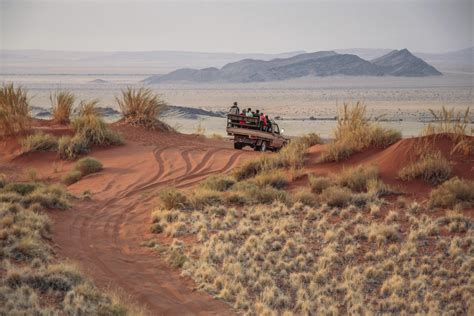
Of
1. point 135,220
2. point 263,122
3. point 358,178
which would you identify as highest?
point 263,122

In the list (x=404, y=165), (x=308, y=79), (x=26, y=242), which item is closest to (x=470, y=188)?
(x=404, y=165)

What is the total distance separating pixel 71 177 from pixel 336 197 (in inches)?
296

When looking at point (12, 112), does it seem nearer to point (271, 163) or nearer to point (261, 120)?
point (261, 120)

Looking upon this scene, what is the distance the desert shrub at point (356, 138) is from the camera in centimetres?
1797

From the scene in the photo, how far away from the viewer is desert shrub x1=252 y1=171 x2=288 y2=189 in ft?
53.3

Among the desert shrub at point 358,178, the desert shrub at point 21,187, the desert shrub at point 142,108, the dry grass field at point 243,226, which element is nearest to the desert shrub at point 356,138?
the dry grass field at point 243,226

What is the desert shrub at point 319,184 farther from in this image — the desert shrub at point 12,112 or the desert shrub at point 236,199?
the desert shrub at point 12,112

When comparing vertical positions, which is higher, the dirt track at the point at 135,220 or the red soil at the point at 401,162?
the red soil at the point at 401,162

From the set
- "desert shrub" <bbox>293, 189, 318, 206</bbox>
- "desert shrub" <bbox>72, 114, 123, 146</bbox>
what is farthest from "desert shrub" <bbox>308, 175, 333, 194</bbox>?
"desert shrub" <bbox>72, 114, 123, 146</bbox>

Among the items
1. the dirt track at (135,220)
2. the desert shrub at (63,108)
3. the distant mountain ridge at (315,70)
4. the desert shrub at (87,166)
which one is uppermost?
the distant mountain ridge at (315,70)

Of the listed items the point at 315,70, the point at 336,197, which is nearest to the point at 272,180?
the point at 336,197

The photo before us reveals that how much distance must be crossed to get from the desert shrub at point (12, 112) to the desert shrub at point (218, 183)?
26.9 ft

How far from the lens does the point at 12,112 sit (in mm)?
22656

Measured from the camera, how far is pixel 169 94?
71.9 metres
